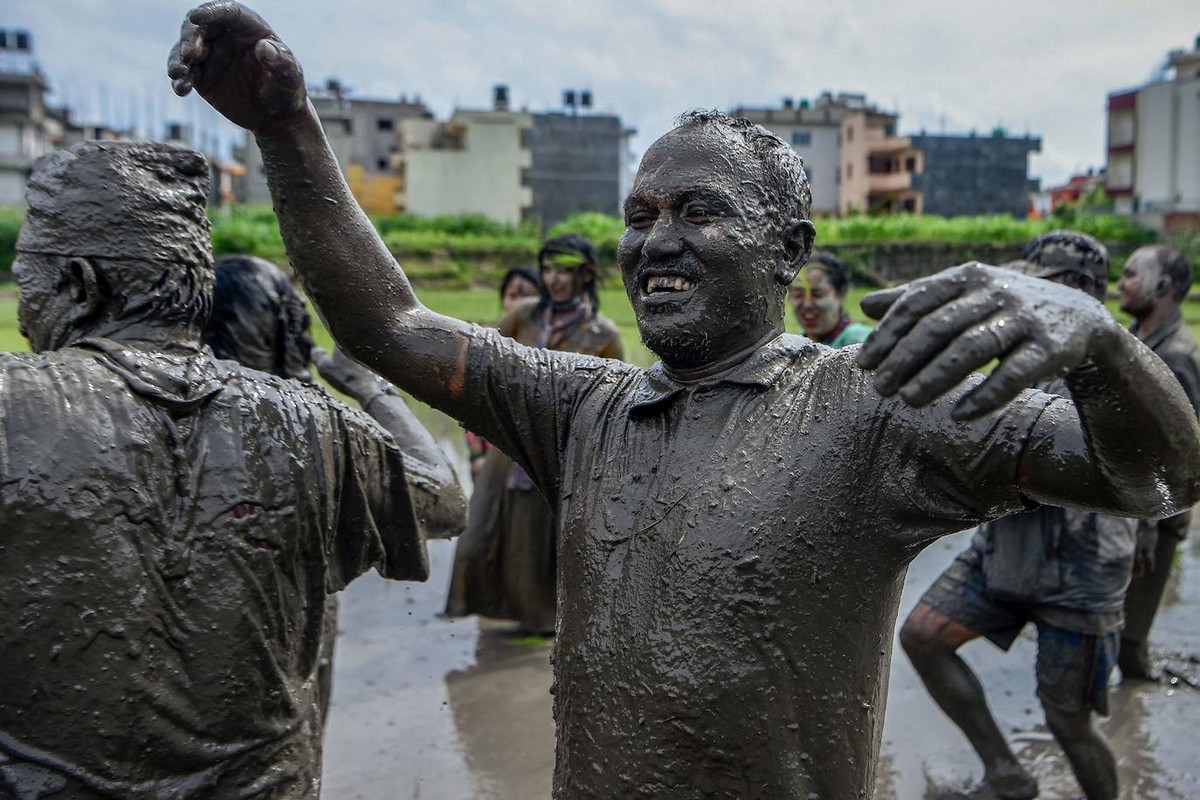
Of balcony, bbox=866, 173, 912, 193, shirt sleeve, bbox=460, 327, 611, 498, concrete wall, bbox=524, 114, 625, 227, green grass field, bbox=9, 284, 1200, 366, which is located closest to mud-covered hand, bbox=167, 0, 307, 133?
shirt sleeve, bbox=460, 327, 611, 498

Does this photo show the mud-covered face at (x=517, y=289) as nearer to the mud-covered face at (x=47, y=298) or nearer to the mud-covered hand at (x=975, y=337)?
the mud-covered face at (x=47, y=298)

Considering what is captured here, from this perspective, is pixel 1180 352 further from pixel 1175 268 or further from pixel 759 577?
pixel 759 577

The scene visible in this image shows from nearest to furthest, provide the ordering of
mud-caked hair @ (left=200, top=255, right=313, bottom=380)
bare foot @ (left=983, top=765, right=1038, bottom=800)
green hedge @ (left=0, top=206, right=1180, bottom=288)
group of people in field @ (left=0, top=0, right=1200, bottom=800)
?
group of people in field @ (left=0, top=0, right=1200, bottom=800), mud-caked hair @ (left=200, top=255, right=313, bottom=380), bare foot @ (left=983, top=765, right=1038, bottom=800), green hedge @ (left=0, top=206, right=1180, bottom=288)

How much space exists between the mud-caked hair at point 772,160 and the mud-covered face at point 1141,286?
364 cm

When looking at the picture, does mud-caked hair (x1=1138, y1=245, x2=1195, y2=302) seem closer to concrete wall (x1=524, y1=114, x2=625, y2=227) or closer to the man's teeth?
the man's teeth

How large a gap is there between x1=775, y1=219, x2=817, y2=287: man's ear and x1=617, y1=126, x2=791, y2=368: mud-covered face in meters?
0.03

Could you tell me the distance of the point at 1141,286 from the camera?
16.3ft

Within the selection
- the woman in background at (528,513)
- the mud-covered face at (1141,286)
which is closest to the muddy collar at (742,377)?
the mud-covered face at (1141,286)

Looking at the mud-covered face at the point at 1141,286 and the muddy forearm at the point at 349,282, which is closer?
the muddy forearm at the point at 349,282

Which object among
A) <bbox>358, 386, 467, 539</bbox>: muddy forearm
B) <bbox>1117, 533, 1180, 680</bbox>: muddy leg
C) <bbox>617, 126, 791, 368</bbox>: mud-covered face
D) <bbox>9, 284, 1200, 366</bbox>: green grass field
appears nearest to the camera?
<bbox>617, 126, 791, 368</bbox>: mud-covered face

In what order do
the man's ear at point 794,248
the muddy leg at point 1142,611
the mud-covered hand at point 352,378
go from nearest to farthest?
the man's ear at point 794,248 → the mud-covered hand at point 352,378 → the muddy leg at point 1142,611

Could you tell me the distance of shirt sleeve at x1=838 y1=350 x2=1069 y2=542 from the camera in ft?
5.03

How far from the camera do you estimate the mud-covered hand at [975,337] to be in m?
1.24

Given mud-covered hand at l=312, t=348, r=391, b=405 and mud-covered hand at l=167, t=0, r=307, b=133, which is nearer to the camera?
mud-covered hand at l=167, t=0, r=307, b=133
